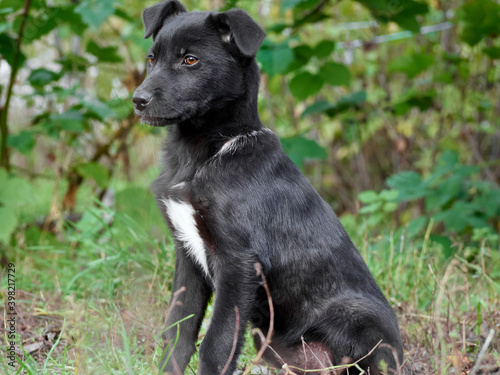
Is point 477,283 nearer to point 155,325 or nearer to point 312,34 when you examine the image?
point 155,325

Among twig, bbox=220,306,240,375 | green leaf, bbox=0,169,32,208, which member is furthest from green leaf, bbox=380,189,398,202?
green leaf, bbox=0,169,32,208

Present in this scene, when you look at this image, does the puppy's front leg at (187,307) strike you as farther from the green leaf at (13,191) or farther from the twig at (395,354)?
the green leaf at (13,191)

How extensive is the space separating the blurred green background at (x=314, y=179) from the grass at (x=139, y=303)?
0.01 metres

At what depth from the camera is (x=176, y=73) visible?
2391 mm

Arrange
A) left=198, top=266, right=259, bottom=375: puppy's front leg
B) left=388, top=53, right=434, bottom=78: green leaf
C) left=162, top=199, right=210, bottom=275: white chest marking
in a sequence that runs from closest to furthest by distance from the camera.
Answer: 1. left=198, top=266, right=259, bottom=375: puppy's front leg
2. left=162, top=199, right=210, bottom=275: white chest marking
3. left=388, top=53, right=434, bottom=78: green leaf

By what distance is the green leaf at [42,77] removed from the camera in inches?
163

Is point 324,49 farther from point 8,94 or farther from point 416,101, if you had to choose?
point 8,94

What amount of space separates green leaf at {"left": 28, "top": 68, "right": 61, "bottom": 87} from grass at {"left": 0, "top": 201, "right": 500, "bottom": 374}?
46.3 inches

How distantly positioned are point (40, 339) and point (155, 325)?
642 mm

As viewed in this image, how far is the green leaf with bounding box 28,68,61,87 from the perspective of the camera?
13.6ft

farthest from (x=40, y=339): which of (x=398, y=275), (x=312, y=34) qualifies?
(x=312, y=34)

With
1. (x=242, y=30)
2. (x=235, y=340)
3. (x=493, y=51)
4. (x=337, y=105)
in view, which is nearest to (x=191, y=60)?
(x=242, y=30)

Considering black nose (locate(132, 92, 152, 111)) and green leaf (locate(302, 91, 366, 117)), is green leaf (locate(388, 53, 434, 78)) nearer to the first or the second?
green leaf (locate(302, 91, 366, 117))

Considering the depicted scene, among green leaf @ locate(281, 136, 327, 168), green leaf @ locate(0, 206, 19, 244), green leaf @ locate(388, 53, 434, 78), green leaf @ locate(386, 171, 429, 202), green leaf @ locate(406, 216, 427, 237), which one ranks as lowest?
green leaf @ locate(406, 216, 427, 237)
